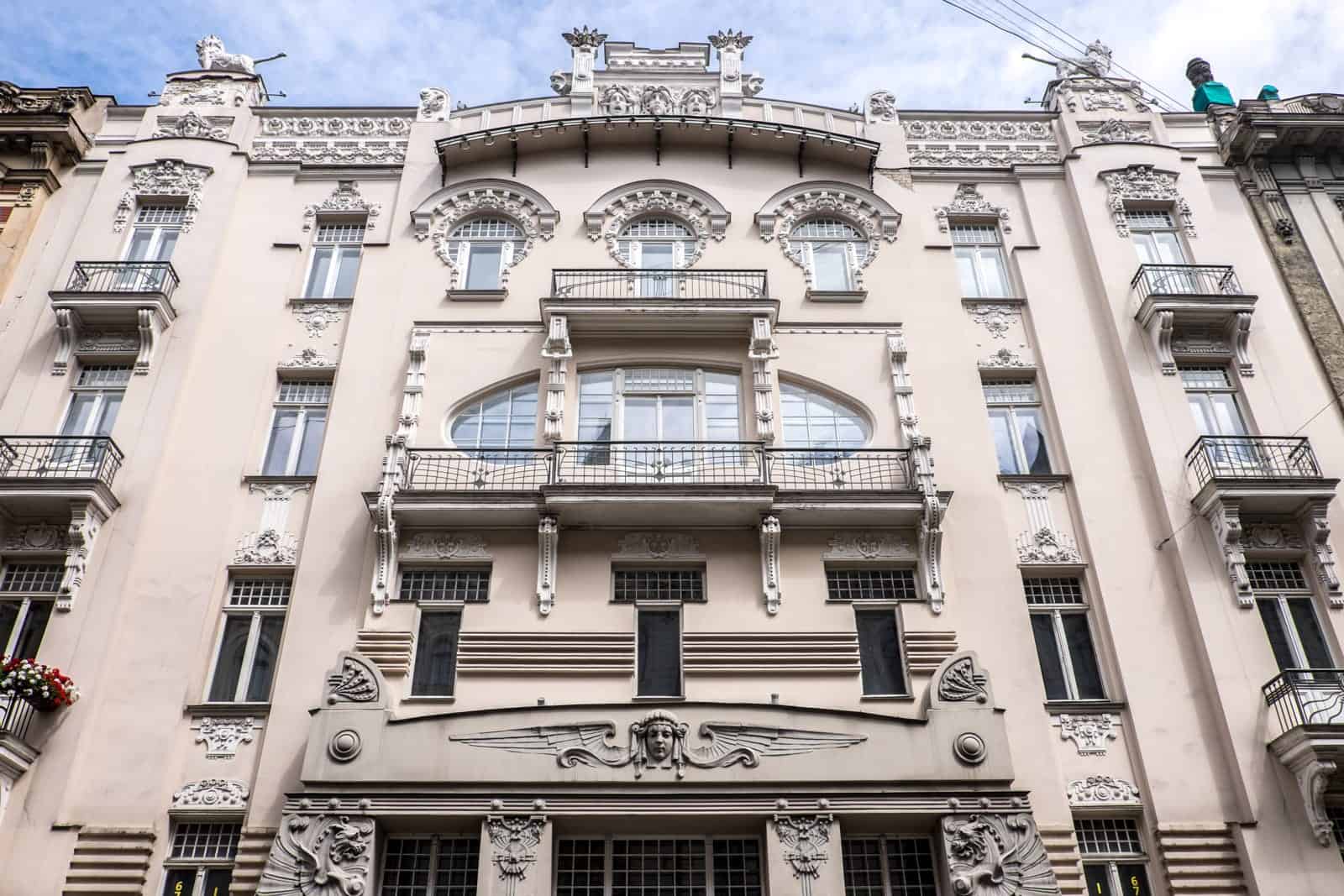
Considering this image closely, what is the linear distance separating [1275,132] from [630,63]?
14.4m

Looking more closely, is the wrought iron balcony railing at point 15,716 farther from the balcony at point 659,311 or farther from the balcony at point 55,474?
the balcony at point 659,311

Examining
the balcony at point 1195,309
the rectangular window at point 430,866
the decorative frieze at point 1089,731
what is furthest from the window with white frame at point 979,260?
the rectangular window at point 430,866

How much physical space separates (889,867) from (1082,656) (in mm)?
4988

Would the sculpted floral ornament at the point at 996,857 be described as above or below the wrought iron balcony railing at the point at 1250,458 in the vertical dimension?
below

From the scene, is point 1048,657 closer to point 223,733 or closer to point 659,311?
point 659,311

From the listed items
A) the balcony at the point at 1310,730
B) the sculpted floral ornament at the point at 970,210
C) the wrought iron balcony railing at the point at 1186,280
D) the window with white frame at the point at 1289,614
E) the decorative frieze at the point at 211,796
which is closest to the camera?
the balcony at the point at 1310,730

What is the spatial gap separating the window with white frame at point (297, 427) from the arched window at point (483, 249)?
12.1 ft

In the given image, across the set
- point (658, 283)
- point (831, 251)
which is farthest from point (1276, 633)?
point (658, 283)

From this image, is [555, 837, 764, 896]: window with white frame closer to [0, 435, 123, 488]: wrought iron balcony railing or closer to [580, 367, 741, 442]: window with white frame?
[580, 367, 741, 442]: window with white frame

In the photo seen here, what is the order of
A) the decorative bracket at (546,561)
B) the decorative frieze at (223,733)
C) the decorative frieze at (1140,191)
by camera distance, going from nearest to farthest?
the decorative frieze at (223,733)
the decorative bracket at (546,561)
the decorative frieze at (1140,191)

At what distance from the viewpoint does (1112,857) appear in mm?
15297

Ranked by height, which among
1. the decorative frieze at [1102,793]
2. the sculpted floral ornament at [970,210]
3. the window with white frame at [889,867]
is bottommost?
the window with white frame at [889,867]

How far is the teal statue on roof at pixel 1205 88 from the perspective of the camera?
25375 mm

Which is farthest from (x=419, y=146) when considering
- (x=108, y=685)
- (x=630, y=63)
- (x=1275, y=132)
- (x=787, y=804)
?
(x=1275, y=132)
